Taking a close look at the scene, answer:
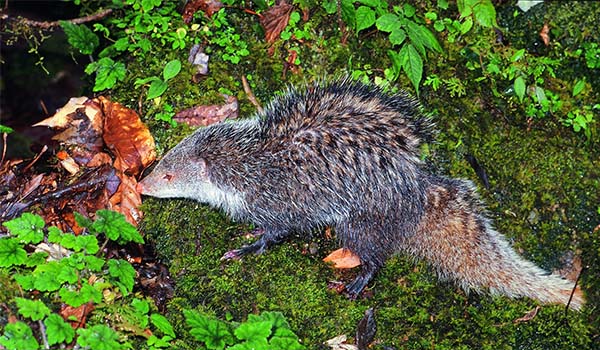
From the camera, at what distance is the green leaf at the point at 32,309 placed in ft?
12.0

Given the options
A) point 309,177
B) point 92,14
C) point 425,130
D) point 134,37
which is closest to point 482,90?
point 425,130

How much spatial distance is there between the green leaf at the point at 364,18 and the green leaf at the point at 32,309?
2.99 metres

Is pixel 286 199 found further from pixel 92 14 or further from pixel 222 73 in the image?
pixel 92 14

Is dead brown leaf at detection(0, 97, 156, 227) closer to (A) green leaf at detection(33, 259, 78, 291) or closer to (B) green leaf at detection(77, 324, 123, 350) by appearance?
(A) green leaf at detection(33, 259, 78, 291)

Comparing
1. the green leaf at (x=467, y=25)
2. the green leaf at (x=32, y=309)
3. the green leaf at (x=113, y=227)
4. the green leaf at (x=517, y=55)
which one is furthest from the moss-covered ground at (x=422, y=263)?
the green leaf at (x=32, y=309)

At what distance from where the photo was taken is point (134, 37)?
210 inches

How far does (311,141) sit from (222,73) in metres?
1.16

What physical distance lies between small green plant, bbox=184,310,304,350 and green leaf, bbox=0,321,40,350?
849mm

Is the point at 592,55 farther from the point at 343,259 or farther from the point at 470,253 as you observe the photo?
the point at 343,259

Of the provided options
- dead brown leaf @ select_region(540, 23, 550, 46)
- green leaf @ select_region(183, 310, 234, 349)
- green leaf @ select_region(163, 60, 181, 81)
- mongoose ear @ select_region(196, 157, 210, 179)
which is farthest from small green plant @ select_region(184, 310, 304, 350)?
dead brown leaf @ select_region(540, 23, 550, 46)

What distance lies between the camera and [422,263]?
15.8 ft

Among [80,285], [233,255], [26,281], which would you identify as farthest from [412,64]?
[26,281]

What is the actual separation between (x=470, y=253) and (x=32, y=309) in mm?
2865

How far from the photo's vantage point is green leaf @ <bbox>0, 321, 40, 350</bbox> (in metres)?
3.56
